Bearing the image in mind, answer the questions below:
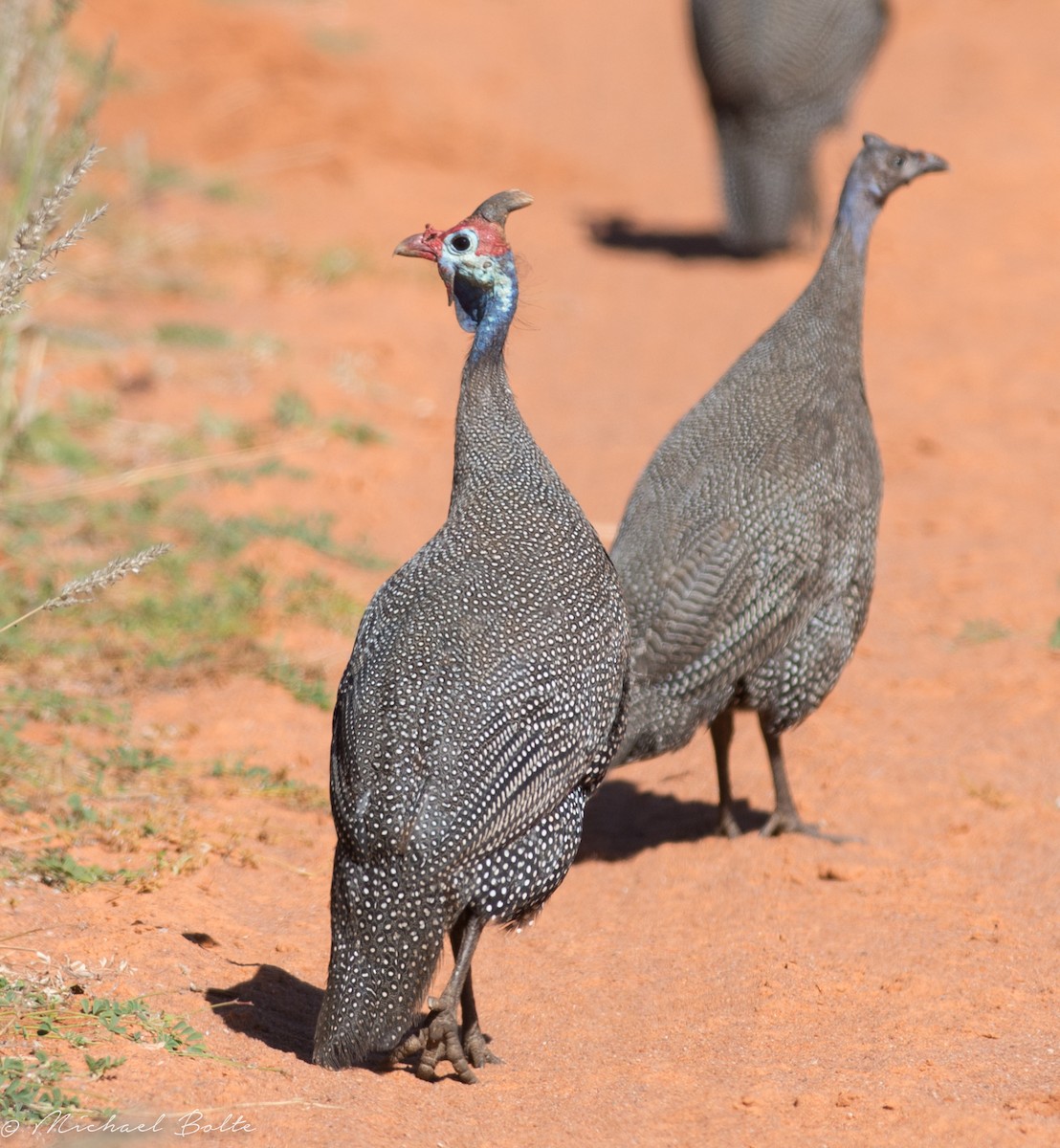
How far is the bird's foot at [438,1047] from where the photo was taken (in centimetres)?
364

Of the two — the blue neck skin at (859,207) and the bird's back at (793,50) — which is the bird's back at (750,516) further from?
the bird's back at (793,50)

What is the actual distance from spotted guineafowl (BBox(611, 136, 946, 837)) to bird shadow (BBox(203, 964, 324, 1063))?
1200 mm

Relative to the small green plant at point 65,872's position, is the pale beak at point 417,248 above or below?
above

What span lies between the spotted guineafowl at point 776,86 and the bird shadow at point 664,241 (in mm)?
457

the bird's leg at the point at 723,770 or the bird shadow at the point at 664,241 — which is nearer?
the bird's leg at the point at 723,770

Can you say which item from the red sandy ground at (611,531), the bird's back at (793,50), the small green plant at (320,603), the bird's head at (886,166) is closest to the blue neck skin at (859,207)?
the bird's head at (886,166)

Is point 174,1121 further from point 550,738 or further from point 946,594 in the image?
point 946,594

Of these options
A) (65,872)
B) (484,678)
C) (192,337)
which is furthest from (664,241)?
(484,678)

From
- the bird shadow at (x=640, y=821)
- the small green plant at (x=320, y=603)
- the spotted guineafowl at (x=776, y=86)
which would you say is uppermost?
the spotted guineafowl at (x=776, y=86)

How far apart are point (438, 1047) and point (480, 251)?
1.90 metres

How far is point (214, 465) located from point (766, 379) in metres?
3.19

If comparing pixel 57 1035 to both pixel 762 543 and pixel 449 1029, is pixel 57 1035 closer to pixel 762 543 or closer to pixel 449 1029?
pixel 449 1029

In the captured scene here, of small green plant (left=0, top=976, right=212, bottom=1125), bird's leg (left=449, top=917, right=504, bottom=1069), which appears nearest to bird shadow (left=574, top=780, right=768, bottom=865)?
bird's leg (left=449, top=917, right=504, bottom=1069)

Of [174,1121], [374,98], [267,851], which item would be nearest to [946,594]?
[267,851]
